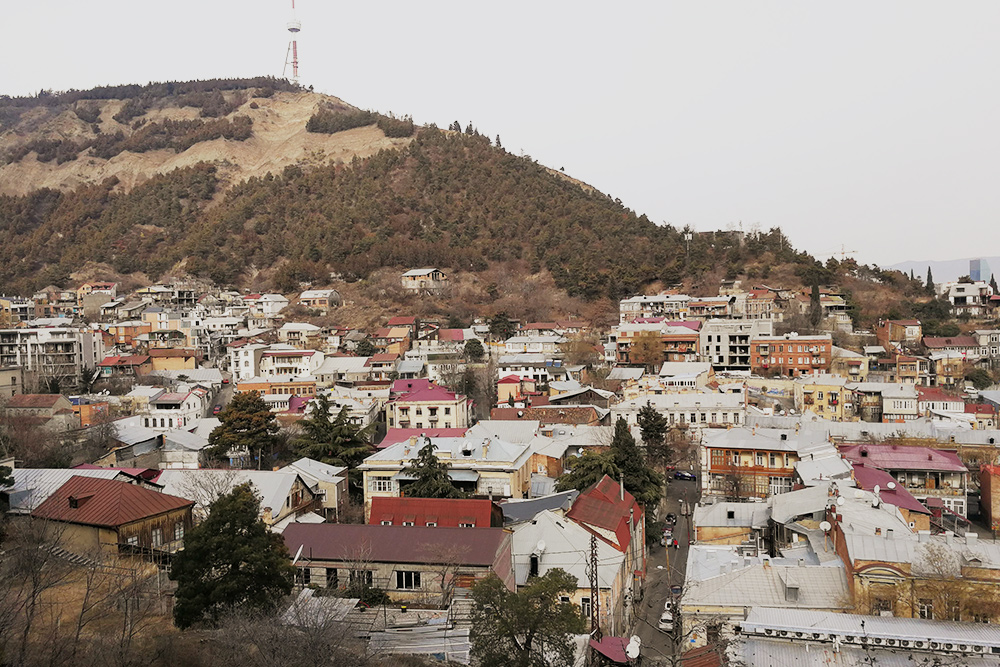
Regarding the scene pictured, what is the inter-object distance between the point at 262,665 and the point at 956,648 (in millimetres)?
10336

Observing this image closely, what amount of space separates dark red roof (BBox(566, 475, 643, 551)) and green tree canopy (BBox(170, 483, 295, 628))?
818cm

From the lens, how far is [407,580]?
53.7 ft

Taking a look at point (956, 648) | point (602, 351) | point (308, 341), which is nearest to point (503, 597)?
point (956, 648)

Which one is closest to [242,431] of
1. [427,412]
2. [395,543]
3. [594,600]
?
[427,412]

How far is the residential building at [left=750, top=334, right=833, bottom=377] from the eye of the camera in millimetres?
45531

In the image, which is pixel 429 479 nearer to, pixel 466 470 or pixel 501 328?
pixel 466 470

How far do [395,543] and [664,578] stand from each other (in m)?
8.43

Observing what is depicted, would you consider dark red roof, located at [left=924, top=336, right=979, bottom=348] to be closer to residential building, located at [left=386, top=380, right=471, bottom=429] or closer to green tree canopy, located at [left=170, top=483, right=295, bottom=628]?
residential building, located at [left=386, top=380, right=471, bottom=429]

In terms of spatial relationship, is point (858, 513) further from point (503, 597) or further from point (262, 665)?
point (262, 665)

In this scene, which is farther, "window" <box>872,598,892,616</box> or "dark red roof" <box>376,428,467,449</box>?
"dark red roof" <box>376,428,467,449</box>

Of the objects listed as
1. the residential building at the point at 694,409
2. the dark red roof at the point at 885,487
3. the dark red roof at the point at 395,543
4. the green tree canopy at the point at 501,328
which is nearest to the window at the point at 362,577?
the dark red roof at the point at 395,543

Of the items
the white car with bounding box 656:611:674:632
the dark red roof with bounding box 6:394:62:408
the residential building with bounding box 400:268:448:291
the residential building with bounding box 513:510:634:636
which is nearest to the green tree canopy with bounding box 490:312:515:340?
the residential building with bounding box 400:268:448:291

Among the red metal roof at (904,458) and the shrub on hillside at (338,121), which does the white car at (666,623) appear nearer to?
the red metal roof at (904,458)

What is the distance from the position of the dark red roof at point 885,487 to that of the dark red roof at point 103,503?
59.1 feet
